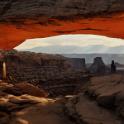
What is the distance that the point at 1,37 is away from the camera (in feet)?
31.3

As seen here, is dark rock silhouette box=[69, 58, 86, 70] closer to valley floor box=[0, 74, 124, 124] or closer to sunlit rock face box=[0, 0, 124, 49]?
valley floor box=[0, 74, 124, 124]

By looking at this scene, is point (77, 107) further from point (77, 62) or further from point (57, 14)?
point (77, 62)

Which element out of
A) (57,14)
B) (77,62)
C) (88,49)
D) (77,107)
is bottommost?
(77,62)

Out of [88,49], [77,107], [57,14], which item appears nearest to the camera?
[57,14]

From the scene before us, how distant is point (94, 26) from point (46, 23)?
1.36 meters

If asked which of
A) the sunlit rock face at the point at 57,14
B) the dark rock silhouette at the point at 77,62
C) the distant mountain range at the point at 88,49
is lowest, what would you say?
the dark rock silhouette at the point at 77,62

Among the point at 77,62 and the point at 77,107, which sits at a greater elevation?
the point at 77,107

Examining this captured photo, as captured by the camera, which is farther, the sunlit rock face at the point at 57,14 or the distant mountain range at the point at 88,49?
the distant mountain range at the point at 88,49

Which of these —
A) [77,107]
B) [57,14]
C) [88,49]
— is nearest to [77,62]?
[88,49]

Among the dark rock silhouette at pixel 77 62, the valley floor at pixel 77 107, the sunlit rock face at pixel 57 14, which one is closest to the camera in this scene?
the valley floor at pixel 77 107

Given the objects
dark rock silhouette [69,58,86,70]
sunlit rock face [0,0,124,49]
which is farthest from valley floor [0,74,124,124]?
dark rock silhouette [69,58,86,70]

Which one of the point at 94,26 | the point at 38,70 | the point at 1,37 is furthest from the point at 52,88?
the point at 94,26

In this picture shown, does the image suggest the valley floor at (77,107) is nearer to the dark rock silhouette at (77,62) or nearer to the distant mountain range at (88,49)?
the dark rock silhouette at (77,62)

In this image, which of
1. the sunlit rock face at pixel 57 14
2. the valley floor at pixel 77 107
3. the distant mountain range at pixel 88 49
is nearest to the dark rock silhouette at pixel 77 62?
the distant mountain range at pixel 88 49
